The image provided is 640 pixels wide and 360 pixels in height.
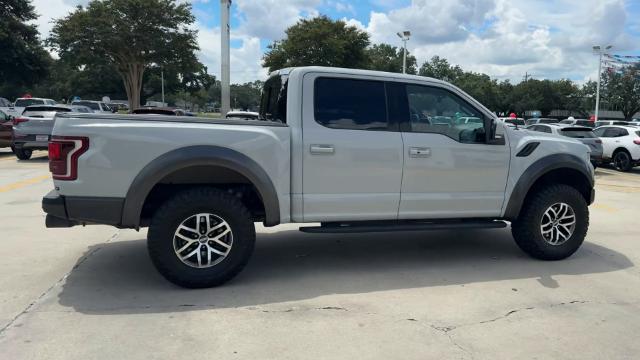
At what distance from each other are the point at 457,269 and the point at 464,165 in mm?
1090

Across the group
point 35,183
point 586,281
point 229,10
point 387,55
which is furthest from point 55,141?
point 387,55

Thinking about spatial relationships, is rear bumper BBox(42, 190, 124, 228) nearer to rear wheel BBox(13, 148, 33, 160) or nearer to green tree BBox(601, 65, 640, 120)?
rear wheel BBox(13, 148, 33, 160)

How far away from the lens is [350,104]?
16.7 feet

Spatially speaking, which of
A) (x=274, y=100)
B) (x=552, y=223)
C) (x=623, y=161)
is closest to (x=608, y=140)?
(x=623, y=161)

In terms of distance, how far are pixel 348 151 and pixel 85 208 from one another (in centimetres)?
234

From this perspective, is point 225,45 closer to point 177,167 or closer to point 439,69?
point 177,167

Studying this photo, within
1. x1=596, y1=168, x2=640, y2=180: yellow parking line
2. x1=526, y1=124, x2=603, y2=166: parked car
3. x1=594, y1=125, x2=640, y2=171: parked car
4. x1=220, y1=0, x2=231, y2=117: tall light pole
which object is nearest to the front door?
x1=526, y1=124, x2=603, y2=166: parked car

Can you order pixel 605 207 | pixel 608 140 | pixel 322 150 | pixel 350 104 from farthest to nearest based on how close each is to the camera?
pixel 608 140 → pixel 605 207 → pixel 350 104 → pixel 322 150

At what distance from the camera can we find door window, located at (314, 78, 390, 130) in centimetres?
499

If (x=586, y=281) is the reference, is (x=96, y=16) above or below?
above

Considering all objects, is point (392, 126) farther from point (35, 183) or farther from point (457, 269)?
point (35, 183)

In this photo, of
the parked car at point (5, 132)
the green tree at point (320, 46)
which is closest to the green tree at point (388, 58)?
the green tree at point (320, 46)

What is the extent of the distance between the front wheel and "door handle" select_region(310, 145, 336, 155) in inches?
93.1

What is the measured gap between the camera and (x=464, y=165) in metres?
5.33
